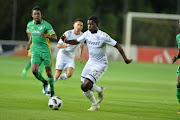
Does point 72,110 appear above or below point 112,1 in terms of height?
below

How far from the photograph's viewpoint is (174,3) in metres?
63.6

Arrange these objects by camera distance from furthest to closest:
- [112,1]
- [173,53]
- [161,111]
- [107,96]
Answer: [112,1], [173,53], [107,96], [161,111]

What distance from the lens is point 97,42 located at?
11.5 m

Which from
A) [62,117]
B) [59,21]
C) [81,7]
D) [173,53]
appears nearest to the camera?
[62,117]

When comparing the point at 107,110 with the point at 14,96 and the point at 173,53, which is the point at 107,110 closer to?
the point at 14,96

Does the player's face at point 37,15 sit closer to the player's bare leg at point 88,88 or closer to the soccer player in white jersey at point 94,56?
the soccer player in white jersey at point 94,56

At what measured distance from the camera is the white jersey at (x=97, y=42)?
11.5 m

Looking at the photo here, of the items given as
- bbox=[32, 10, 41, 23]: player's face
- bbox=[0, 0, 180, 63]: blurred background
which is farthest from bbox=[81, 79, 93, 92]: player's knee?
bbox=[0, 0, 180, 63]: blurred background

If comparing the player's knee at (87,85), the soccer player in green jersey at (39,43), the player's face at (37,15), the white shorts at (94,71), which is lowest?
the player's knee at (87,85)

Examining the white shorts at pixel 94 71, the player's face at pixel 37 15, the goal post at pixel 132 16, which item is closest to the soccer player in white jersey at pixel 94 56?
the white shorts at pixel 94 71

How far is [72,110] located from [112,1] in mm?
58644

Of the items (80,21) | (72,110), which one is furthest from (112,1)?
(72,110)

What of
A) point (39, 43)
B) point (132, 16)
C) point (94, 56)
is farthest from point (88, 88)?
point (132, 16)

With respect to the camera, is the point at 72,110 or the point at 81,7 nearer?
the point at 72,110
